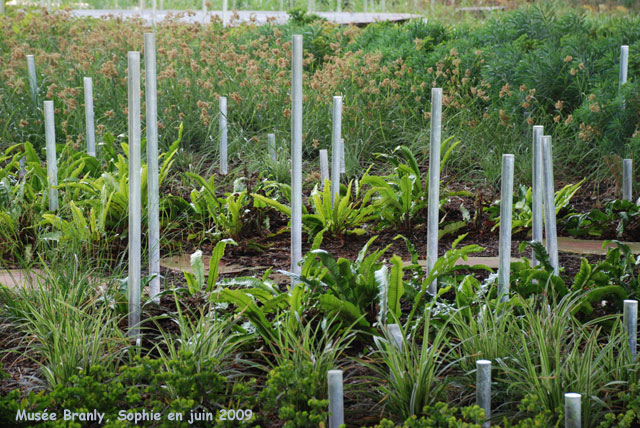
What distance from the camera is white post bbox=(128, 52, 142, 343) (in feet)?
9.06

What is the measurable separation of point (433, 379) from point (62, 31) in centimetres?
791

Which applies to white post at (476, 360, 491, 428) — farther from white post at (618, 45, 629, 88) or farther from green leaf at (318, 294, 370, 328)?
white post at (618, 45, 629, 88)

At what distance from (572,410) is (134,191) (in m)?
1.62

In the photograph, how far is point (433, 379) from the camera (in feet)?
7.80

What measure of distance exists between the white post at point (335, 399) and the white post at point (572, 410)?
607 millimetres

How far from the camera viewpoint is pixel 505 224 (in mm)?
2869

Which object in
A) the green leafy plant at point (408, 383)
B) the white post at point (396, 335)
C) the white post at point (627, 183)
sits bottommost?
the green leafy plant at point (408, 383)

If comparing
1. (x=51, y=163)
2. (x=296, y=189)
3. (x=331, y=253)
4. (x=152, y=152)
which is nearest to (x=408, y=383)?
(x=296, y=189)

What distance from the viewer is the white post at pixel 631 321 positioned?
2.47 metres

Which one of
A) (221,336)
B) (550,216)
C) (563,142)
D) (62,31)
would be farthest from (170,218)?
(62,31)

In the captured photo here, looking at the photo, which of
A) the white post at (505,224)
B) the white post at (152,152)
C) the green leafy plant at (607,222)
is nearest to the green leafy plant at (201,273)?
the white post at (152,152)

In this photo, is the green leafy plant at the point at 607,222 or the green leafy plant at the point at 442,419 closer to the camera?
the green leafy plant at the point at 442,419

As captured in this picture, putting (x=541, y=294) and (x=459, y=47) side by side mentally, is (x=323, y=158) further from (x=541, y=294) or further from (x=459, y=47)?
(x=459, y=47)

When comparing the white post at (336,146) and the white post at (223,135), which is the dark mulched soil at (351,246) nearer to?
the white post at (336,146)
